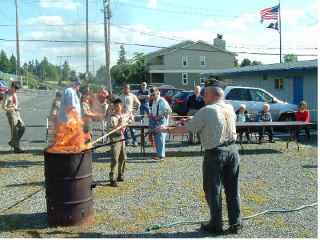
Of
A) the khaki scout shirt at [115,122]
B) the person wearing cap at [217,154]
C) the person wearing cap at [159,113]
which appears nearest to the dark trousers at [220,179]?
the person wearing cap at [217,154]

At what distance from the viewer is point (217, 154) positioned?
4.22 meters

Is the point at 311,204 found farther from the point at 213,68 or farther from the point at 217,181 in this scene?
the point at 213,68

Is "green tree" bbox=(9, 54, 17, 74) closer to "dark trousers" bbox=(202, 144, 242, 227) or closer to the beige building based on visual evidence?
the beige building

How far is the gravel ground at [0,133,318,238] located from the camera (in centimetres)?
460

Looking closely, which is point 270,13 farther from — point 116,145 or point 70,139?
point 70,139

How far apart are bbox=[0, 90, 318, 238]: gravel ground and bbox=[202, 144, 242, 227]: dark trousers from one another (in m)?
0.30

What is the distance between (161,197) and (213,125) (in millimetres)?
2222

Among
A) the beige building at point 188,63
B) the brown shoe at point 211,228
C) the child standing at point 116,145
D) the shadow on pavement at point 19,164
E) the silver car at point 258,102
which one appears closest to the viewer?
the brown shoe at point 211,228

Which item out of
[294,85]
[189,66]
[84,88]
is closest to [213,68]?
[189,66]

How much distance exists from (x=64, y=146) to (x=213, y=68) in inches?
1759

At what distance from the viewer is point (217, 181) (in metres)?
4.29

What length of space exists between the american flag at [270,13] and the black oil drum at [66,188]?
85.5 feet

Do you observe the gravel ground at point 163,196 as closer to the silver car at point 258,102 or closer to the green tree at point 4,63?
the silver car at point 258,102

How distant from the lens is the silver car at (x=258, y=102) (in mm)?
14758
